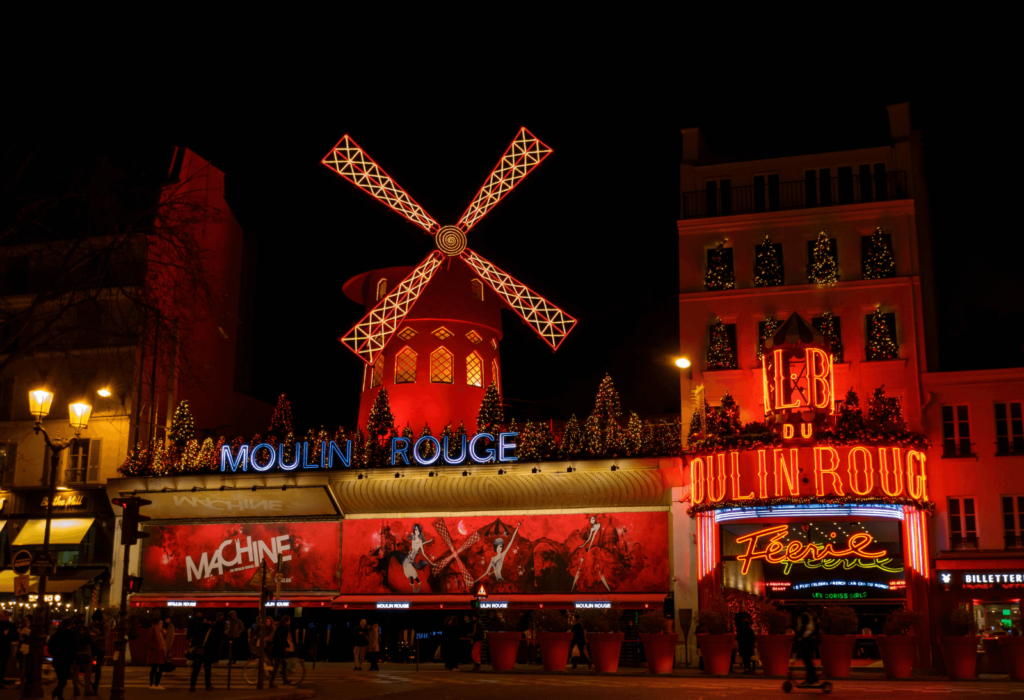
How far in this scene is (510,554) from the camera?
989 inches

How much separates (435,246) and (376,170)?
260cm

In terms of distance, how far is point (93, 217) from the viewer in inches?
558

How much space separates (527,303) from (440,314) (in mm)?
2159

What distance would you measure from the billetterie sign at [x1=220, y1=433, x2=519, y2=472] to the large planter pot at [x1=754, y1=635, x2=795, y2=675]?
7.95 metres

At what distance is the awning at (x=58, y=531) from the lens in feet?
91.7

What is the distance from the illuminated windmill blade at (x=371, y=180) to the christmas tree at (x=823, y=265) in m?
9.35

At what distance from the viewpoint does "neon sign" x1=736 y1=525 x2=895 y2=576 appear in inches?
874

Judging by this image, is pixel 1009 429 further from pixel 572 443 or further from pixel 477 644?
pixel 477 644

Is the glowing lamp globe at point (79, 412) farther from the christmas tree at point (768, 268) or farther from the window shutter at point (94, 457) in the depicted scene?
the christmas tree at point (768, 268)

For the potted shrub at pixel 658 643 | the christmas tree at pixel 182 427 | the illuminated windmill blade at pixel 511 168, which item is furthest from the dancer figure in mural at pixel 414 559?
the illuminated windmill blade at pixel 511 168

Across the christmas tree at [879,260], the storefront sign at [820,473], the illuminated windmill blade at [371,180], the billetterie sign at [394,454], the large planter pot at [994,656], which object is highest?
the illuminated windmill blade at [371,180]

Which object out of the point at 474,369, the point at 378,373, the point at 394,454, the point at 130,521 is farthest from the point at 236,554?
the point at 130,521

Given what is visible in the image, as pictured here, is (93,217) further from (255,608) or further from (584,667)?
(255,608)

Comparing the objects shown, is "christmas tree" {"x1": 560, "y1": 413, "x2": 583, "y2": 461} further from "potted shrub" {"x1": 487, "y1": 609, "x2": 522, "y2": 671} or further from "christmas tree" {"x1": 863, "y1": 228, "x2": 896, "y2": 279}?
"christmas tree" {"x1": 863, "y1": 228, "x2": 896, "y2": 279}
